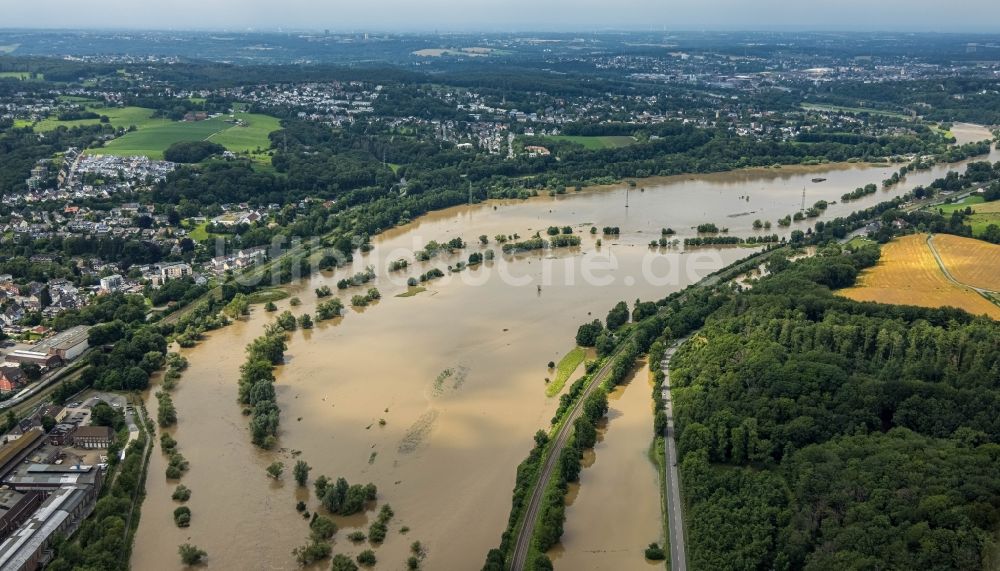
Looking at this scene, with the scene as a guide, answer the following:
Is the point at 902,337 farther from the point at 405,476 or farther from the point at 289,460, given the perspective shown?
the point at 289,460

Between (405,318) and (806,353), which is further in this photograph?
(405,318)

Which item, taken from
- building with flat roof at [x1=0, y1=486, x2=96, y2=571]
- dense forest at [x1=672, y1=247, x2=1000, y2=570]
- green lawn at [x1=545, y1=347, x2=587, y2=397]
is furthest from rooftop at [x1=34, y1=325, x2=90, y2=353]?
dense forest at [x1=672, y1=247, x2=1000, y2=570]

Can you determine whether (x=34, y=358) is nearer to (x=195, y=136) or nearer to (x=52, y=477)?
(x=52, y=477)

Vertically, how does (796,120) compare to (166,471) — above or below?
above

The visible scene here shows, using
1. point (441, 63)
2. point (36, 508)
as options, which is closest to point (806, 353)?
point (36, 508)

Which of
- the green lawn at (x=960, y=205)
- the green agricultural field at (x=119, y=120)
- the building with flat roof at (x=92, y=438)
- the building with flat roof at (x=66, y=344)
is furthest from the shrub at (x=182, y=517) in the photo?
the green agricultural field at (x=119, y=120)

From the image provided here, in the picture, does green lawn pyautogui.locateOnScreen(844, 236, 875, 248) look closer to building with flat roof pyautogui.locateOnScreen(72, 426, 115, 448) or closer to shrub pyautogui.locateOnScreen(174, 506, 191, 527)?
shrub pyautogui.locateOnScreen(174, 506, 191, 527)

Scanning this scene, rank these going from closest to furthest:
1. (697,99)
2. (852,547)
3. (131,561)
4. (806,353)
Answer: (852,547), (131,561), (806,353), (697,99)
